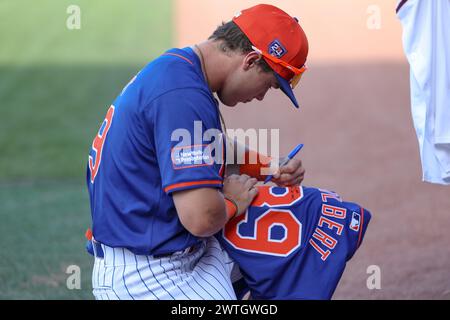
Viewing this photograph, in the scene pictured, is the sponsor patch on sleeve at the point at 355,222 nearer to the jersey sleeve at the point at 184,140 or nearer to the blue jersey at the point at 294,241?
the blue jersey at the point at 294,241

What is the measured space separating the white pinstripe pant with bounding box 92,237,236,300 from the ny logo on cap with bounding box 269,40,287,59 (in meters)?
0.70

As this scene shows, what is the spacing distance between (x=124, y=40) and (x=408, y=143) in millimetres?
3975

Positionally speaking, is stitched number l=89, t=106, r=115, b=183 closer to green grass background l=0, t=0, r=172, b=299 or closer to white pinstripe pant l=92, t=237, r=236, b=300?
white pinstripe pant l=92, t=237, r=236, b=300

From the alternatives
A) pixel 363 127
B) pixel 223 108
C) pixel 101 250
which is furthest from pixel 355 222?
pixel 223 108

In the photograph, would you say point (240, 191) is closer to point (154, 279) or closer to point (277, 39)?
point (154, 279)

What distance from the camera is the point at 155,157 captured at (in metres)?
2.12

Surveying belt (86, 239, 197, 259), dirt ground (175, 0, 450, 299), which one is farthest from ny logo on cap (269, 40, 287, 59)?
dirt ground (175, 0, 450, 299)

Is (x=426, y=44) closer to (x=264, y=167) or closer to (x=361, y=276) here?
(x=264, y=167)

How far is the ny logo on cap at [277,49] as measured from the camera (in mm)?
2184

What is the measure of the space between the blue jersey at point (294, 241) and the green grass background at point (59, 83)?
128 inches

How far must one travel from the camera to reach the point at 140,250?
2145 mm

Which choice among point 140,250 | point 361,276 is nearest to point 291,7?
point 361,276

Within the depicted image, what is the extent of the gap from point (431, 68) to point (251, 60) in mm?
647

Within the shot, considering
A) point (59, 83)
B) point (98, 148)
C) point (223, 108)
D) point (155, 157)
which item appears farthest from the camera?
point (223, 108)
